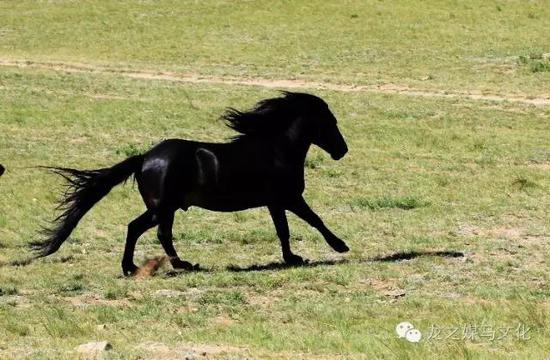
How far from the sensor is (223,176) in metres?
13.4

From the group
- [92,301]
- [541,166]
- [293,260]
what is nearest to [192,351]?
[92,301]

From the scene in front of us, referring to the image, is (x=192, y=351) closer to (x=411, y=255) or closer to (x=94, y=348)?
(x=94, y=348)

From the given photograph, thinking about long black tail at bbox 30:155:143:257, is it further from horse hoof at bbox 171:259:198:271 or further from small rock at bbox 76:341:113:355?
small rock at bbox 76:341:113:355

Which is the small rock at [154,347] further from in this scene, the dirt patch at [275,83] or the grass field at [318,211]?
the dirt patch at [275,83]

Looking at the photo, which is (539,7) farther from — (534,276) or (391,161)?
(534,276)

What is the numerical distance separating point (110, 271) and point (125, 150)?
1027cm

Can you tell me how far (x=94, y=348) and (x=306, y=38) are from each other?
4120 centimetres

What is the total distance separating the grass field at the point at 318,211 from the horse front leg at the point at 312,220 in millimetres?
207

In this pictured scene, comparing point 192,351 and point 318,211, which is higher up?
point 192,351

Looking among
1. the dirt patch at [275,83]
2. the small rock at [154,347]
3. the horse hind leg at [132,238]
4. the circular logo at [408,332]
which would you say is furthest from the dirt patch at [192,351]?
the dirt patch at [275,83]

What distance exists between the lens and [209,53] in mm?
46469

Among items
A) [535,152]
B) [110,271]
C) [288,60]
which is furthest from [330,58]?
[110,271]

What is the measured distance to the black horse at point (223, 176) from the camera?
13.3 m

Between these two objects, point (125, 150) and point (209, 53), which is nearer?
point (125, 150)
